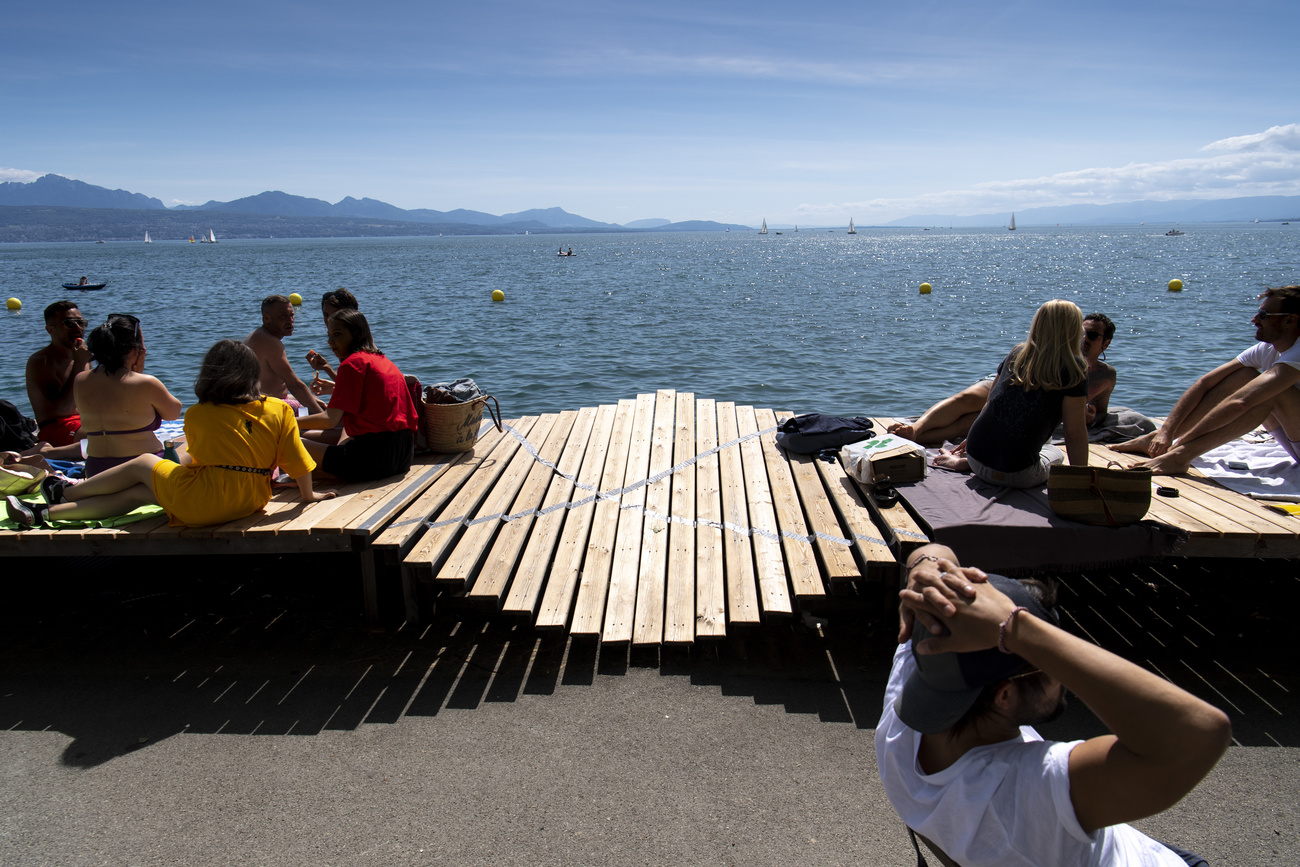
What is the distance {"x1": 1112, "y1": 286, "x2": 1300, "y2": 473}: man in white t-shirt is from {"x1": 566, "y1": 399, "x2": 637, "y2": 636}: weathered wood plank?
11.6ft

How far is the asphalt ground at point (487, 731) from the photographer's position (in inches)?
119

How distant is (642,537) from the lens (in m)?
5.05

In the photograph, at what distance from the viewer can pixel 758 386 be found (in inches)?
589

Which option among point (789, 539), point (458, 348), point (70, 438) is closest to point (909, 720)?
point (789, 539)

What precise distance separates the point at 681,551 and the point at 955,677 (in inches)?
124

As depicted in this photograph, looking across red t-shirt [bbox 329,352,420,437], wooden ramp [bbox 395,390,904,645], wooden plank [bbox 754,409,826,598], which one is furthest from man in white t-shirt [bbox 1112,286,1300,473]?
red t-shirt [bbox 329,352,420,437]

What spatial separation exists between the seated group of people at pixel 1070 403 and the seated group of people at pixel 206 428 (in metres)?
3.92

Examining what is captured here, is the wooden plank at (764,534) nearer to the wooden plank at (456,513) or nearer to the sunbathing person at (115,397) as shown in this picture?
the wooden plank at (456,513)

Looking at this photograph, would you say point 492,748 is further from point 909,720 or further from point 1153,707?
point 1153,707

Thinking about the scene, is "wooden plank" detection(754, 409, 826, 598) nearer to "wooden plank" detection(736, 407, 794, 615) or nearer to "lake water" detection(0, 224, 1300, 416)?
"wooden plank" detection(736, 407, 794, 615)

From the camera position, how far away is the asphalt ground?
3.03 metres

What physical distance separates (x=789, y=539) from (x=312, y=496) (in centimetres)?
290

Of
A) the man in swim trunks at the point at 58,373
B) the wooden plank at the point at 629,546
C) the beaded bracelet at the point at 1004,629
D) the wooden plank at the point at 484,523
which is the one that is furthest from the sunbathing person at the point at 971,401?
the man in swim trunks at the point at 58,373

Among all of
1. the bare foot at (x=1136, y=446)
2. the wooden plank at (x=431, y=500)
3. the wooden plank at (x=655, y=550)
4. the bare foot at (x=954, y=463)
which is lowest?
the wooden plank at (x=655, y=550)
